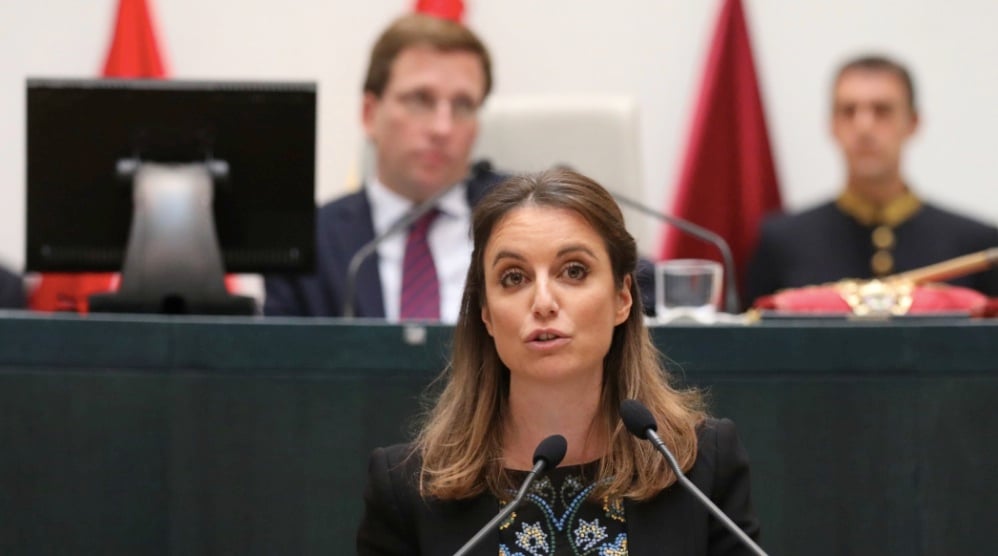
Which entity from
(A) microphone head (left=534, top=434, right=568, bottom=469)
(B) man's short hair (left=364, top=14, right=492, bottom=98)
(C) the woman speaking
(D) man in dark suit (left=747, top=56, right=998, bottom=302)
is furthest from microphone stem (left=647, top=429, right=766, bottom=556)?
(D) man in dark suit (left=747, top=56, right=998, bottom=302)

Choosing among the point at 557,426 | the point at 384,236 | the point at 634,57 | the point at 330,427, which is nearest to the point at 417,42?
the point at 384,236

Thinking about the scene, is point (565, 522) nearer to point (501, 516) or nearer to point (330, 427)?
point (501, 516)

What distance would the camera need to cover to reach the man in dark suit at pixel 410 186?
12.3 ft

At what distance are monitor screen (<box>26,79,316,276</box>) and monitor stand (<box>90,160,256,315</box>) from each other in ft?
0.19

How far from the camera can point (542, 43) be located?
5500mm

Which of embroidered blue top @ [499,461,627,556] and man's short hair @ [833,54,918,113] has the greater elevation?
man's short hair @ [833,54,918,113]

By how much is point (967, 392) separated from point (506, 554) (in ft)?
3.16

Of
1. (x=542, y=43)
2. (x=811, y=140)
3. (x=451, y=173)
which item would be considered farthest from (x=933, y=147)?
(x=451, y=173)

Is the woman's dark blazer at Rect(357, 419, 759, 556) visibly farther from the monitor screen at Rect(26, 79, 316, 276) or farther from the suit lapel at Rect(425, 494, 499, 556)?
the monitor screen at Rect(26, 79, 316, 276)

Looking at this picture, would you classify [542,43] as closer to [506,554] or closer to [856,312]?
[856,312]

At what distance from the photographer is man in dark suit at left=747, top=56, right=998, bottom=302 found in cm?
460

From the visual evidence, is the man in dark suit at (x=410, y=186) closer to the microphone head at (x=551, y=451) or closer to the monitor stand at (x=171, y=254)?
the monitor stand at (x=171, y=254)

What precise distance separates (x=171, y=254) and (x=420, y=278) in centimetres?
77

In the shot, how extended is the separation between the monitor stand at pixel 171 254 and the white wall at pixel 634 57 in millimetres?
2246
